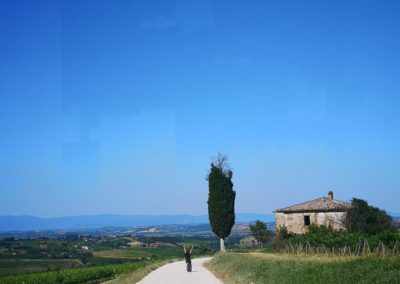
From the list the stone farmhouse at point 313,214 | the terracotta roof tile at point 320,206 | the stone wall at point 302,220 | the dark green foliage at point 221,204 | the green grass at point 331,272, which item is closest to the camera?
the green grass at point 331,272

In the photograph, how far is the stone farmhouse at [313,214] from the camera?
5059cm

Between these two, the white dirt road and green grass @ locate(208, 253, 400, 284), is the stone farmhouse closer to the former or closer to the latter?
the white dirt road

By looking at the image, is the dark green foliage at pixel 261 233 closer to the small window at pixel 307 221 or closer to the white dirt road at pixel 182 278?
the small window at pixel 307 221

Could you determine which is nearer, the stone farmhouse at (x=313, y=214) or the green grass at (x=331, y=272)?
the green grass at (x=331, y=272)

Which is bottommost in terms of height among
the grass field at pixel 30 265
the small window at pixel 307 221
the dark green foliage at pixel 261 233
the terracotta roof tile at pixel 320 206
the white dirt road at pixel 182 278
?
the grass field at pixel 30 265

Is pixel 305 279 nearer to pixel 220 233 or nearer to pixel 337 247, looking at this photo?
pixel 337 247

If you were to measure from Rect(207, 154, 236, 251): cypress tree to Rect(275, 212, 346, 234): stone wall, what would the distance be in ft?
21.4

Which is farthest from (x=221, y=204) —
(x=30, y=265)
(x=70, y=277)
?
(x=30, y=265)

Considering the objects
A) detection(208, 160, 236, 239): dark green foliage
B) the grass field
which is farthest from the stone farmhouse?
the grass field

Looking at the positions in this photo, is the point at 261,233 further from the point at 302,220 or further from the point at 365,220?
the point at 365,220

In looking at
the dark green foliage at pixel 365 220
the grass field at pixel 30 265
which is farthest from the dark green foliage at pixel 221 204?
the grass field at pixel 30 265

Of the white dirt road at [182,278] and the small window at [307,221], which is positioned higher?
the small window at [307,221]

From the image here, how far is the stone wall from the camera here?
50.4 meters

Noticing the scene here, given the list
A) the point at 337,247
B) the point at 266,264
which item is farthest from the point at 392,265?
the point at 337,247
